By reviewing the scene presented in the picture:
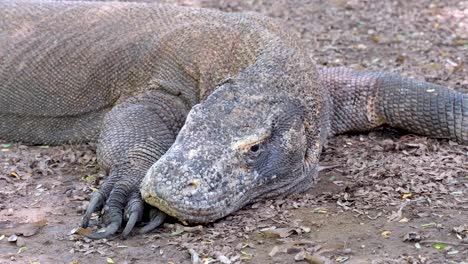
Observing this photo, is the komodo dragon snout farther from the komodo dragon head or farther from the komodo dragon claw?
the komodo dragon claw

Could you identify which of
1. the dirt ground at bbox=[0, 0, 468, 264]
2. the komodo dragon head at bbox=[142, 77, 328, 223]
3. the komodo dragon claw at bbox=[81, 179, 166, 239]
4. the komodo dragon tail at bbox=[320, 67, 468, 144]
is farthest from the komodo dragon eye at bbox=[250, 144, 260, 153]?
the komodo dragon tail at bbox=[320, 67, 468, 144]

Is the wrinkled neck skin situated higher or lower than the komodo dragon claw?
higher

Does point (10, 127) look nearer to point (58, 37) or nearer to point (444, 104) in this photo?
point (58, 37)

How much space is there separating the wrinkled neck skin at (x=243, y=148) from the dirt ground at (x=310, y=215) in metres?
0.15

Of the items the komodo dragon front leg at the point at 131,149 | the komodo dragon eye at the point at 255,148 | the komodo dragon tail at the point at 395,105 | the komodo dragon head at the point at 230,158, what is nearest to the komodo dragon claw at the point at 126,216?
the komodo dragon front leg at the point at 131,149

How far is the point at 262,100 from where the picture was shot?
4895mm

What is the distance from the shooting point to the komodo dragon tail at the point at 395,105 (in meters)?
5.95

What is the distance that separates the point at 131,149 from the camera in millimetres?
5363

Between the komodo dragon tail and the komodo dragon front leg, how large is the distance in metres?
1.21

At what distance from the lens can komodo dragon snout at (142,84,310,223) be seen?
443cm

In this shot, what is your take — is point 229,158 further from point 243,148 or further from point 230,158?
point 243,148

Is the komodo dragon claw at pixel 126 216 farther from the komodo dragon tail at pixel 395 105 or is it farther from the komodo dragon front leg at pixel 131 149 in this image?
the komodo dragon tail at pixel 395 105

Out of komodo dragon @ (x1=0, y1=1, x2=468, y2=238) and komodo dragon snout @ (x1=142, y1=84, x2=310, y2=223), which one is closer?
komodo dragon snout @ (x1=142, y1=84, x2=310, y2=223)

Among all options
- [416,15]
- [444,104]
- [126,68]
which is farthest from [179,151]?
[416,15]
